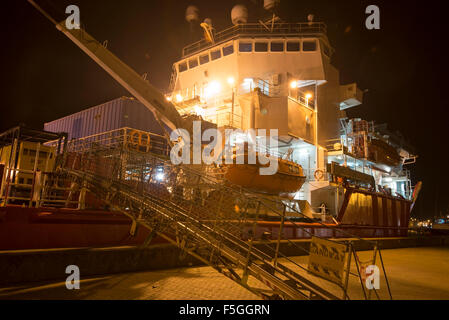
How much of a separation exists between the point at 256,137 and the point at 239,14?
843 cm

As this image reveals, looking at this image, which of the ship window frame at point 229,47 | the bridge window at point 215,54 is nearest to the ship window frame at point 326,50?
the ship window frame at point 229,47

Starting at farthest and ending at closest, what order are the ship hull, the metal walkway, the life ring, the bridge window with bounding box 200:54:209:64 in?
the bridge window with bounding box 200:54:209:64 → the life ring → the ship hull → the metal walkway

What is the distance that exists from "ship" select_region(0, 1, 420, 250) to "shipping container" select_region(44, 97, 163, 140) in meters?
0.13

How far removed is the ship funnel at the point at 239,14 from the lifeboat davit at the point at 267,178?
10.5m

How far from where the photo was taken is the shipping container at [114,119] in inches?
589

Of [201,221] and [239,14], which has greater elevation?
[239,14]

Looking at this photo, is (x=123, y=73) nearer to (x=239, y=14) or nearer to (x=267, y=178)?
(x=267, y=178)

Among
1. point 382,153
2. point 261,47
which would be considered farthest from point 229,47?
point 382,153

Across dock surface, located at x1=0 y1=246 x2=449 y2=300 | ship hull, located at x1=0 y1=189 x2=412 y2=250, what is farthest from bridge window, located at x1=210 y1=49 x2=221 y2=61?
dock surface, located at x1=0 y1=246 x2=449 y2=300

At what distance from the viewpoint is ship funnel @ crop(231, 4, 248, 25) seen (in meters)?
18.9

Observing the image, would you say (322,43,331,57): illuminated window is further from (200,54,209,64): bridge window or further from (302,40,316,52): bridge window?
(200,54,209,64): bridge window

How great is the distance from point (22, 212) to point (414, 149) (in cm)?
3465

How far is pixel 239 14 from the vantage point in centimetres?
1892

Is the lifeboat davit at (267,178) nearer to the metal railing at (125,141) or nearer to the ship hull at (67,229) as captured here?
the ship hull at (67,229)
